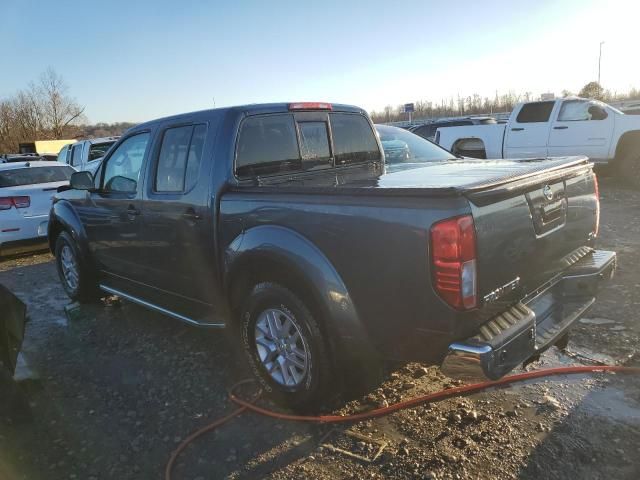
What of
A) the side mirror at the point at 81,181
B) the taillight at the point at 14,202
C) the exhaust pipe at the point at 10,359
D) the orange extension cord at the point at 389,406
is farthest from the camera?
the taillight at the point at 14,202

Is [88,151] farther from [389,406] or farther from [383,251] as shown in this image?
[383,251]

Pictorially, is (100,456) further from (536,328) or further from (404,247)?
(536,328)

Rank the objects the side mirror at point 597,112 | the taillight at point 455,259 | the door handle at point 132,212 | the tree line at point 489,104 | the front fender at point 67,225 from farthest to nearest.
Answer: the tree line at point 489,104, the side mirror at point 597,112, the front fender at point 67,225, the door handle at point 132,212, the taillight at point 455,259

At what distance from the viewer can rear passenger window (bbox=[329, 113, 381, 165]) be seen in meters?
4.43

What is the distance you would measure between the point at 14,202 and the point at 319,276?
24.8 ft

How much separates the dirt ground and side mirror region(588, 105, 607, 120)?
8554 millimetres

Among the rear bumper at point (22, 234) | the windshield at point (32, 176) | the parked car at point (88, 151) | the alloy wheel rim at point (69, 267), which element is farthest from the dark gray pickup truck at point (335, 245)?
the parked car at point (88, 151)

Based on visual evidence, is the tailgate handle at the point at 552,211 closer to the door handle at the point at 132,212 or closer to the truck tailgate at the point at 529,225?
the truck tailgate at the point at 529,225

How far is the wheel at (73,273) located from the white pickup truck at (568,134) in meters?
10.3

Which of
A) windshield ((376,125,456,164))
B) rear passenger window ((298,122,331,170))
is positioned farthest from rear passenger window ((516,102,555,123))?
rear passenger window ((298,122,331,170))

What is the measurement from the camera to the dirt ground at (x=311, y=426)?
9.06 feet

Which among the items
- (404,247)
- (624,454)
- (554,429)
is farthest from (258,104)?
(624,454)

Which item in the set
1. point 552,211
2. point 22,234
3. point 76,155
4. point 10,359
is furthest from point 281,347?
point 76,155

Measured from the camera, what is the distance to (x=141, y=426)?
3.34 meters
